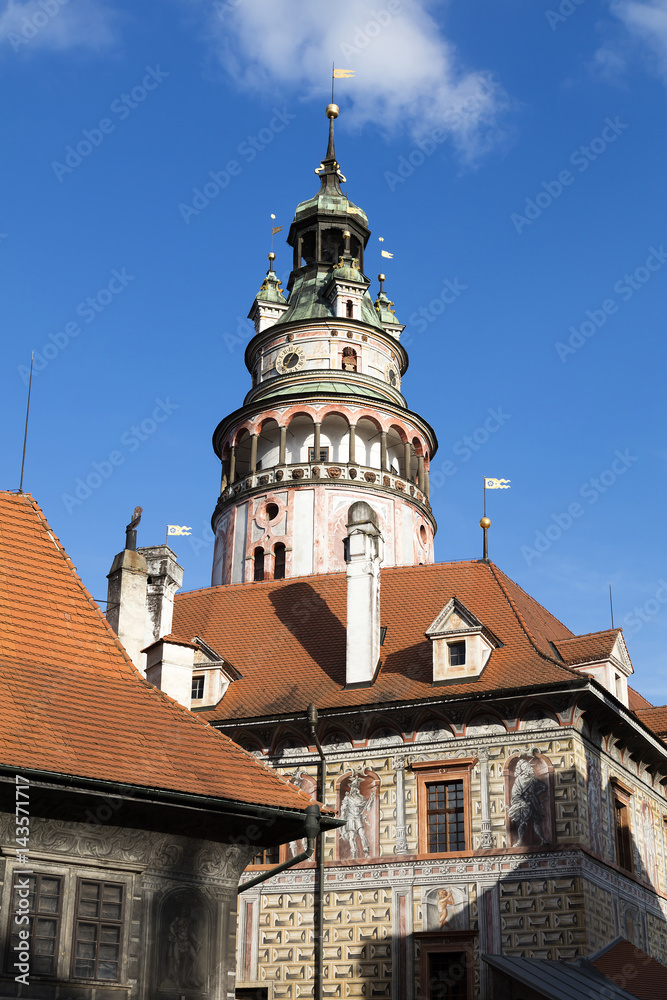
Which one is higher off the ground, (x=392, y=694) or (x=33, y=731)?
(x=392, y=694)

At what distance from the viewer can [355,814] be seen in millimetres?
20578

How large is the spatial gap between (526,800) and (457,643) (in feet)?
9.41

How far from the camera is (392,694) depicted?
21016 mm

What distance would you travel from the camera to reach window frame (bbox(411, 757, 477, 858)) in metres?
19.9

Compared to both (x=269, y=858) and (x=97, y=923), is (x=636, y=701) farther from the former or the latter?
(x=97, y=923)

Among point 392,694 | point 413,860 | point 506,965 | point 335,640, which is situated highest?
point 335,640

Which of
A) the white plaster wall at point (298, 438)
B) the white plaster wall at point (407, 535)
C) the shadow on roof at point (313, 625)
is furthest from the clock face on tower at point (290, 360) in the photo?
the shadow on roof at point (313, 625)

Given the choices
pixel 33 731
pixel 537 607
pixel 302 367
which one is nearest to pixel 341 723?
pixel 537 607

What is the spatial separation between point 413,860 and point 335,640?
4.70m

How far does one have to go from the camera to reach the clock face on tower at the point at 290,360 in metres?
33.6

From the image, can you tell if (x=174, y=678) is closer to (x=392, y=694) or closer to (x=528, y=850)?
(x=392, y=694)

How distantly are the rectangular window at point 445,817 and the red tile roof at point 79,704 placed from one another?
7279 mm

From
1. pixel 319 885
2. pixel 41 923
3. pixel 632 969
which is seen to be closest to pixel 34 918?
pixel 41 923

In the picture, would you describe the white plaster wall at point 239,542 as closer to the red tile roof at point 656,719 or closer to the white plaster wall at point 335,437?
the white plaster wall at point 335,437
